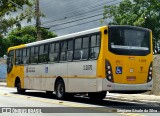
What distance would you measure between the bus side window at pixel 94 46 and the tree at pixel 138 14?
2886 cm

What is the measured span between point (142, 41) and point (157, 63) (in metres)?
6.60

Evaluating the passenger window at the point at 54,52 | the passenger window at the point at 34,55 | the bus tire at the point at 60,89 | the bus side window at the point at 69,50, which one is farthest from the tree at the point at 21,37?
the bus side window at the point at 69,50

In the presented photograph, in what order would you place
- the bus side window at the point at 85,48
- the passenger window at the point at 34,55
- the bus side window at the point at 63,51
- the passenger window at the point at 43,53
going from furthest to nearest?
the passenger window at the point at 34,55, the passenger window at the point at 43,53, the bus side window at the point at 63,51, the bus side window at the point at 85,48

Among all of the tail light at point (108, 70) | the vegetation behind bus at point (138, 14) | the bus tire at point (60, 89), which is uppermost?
the vegetation behind bus at point (138, 14)

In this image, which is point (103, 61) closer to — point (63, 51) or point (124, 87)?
point (124, 87)

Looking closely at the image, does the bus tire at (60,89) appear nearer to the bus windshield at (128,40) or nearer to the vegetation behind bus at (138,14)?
the bus windshield at (128,40)

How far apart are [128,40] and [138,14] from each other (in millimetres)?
33462

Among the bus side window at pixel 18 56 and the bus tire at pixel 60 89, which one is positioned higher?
the bus side window at pixel 18 56

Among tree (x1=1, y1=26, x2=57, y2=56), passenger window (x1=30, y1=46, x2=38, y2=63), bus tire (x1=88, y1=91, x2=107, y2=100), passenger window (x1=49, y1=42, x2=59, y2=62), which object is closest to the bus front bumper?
bus tire (x1=88, y1=91, x2=107, y2=100)

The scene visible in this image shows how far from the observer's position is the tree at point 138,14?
155ft

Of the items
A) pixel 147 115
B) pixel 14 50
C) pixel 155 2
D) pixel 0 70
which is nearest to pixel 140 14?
pixel 155 2

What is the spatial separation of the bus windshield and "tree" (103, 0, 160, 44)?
28.2 m

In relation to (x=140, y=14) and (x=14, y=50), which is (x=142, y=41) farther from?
(x=140, y=14)

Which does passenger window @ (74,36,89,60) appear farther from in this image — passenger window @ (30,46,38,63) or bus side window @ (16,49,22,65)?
bus side window @ (16,49,22,65)
